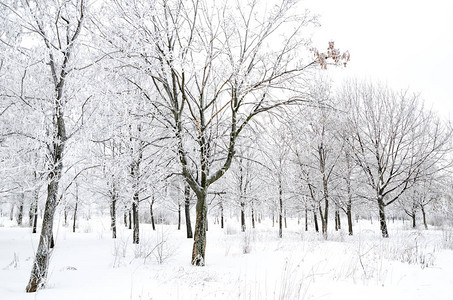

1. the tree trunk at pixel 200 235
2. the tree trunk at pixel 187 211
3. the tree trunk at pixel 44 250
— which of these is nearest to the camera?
the tree trunk at pixel 44 250

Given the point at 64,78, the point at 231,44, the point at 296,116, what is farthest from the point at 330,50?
the point at 64,78

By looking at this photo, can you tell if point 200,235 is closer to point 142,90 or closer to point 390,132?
point 142,90

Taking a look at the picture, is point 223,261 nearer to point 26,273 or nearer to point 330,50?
point 26,273

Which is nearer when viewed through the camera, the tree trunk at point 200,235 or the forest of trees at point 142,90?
the forest of trees at point 142,90

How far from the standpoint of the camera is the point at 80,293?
11.3 ft

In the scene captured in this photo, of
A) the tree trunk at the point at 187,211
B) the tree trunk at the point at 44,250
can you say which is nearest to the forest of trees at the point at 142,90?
the tree trunk at the point at 44,250

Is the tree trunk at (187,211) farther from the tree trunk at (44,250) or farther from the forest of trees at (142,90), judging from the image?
the tree trunk at (44,250)

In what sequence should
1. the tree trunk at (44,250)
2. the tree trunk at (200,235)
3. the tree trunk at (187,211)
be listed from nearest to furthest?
1. the tree trunk at (44,250)
2. the tree trunk at (200,235)
3. the tree trunk at (187,211)

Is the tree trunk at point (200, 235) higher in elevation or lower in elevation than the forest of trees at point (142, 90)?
lower

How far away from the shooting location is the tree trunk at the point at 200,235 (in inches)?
238

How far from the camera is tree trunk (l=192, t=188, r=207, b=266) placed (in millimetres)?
6043

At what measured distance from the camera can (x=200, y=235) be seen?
243 inches

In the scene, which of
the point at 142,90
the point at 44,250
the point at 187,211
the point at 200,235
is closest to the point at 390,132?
the point at 200,235

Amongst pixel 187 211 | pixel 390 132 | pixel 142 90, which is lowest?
pixel 187 211
